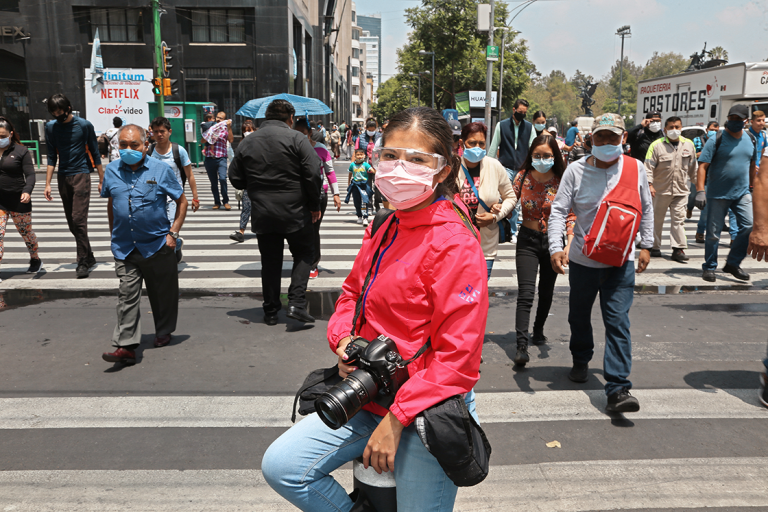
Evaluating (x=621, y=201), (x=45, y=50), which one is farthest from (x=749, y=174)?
(x=45, y=50)

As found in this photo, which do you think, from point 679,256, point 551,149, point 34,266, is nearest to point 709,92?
point 679,256

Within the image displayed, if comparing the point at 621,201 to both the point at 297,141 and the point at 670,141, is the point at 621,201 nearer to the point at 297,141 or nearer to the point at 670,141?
the point at 297,141

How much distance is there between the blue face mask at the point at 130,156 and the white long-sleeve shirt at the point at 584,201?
128 inches

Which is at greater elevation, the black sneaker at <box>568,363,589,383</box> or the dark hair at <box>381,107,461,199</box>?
the dark hair at <box>381,107,461,199</box>

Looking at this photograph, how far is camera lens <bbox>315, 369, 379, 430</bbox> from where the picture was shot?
1.89 metres

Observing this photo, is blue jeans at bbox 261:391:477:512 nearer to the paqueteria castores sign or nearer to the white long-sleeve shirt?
the white long-sleeve shirt

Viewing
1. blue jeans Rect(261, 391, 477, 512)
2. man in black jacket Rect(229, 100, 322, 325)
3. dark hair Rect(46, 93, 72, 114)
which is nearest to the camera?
blue jeans Rect(261, 391, 477, 512)

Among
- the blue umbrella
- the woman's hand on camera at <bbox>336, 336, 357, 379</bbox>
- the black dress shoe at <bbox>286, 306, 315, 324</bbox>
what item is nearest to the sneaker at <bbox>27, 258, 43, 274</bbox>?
the blue umbrella

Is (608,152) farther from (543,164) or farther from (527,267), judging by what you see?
(527,267)

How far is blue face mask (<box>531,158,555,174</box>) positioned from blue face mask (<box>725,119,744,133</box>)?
427 centimetres

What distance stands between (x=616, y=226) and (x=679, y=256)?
5.92m

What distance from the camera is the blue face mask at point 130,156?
16.4 feet

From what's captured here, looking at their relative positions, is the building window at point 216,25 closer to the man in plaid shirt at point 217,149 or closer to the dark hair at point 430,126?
the man in plaid shirt at point 217,149

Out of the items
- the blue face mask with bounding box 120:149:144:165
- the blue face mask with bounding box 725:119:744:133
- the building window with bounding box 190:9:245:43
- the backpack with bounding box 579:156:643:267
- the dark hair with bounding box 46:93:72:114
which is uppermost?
the building window with bounding box 190:9:245:43
